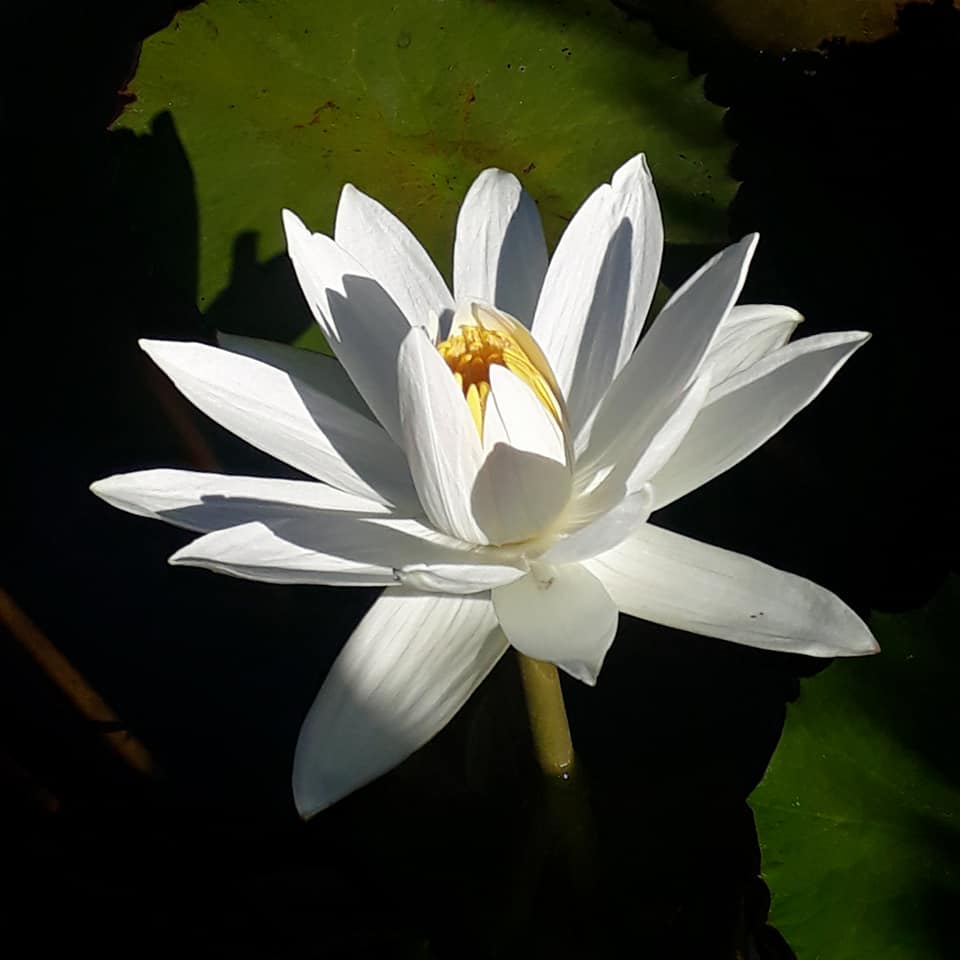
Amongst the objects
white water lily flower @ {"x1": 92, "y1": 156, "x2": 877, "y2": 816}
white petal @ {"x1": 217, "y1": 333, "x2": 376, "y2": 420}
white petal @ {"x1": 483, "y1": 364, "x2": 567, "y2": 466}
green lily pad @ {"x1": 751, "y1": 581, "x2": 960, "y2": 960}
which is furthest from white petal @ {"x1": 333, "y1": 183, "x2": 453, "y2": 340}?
green lily pad @ {"x1": 751, "y1": 581, "x2": 960, "y2": 960}

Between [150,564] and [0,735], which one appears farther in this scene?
[150,564]

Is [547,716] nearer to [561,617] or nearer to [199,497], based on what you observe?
[561,617]

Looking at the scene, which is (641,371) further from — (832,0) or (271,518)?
(832,0)

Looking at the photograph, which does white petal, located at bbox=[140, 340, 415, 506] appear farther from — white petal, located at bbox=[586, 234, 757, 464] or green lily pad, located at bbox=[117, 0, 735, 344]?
green lily pad, located at bbox=[117, 0, 735, 344]

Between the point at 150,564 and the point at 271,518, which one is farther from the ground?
the point at 271,518

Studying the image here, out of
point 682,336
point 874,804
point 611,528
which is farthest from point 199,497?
point 874,804

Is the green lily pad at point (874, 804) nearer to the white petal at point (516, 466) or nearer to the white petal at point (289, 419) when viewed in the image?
the white petal at point (516, 466)

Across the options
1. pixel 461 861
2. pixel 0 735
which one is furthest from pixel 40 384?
pixel 461 861
